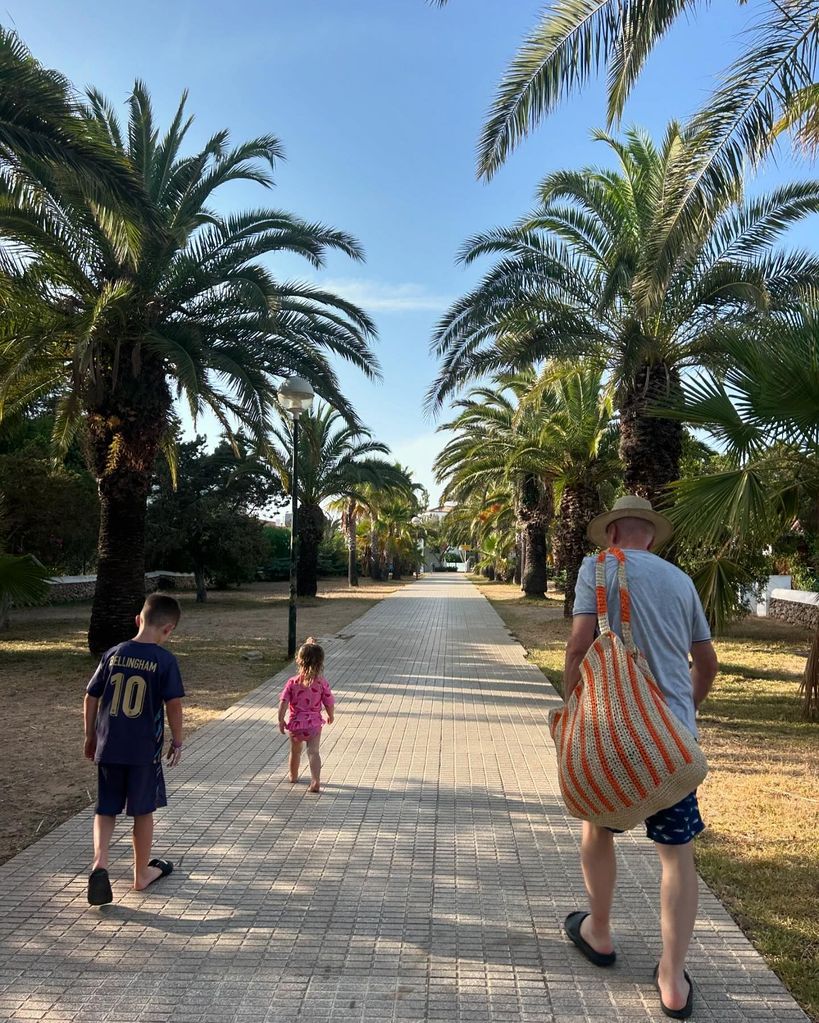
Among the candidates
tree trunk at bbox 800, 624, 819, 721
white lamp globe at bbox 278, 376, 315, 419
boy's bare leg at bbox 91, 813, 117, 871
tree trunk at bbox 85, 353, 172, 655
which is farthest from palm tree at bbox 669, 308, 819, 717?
tree trunk at bbox 85, 353, 172, 655

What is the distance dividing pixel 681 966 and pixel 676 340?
9.97 m

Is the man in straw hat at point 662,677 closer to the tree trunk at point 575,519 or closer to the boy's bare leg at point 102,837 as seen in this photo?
the boy's bare leg at point 102,837

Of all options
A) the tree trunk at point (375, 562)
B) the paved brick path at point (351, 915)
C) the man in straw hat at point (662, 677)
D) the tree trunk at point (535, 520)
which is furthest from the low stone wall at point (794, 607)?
the tree trunk at point (375, 562)

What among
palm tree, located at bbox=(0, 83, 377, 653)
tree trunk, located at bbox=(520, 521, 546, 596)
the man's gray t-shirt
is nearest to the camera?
the man's gray t-shirt

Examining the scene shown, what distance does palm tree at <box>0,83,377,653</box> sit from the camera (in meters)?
10.8

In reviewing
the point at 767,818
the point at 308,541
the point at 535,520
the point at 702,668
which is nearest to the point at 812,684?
the point at 767,818

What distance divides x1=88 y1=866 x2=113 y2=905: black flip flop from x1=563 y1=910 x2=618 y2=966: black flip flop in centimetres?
207

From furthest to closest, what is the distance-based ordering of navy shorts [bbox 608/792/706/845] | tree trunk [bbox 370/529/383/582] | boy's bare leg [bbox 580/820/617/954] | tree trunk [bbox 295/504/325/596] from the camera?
tree trunk [bbox 370/529/383/582] → tree trunk [bbox 295/504/325/596] → boy's bare leg [bbox 580/820/617/954] → navy shorts [bbox 608/792/706/845]

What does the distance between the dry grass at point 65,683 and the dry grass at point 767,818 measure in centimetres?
391

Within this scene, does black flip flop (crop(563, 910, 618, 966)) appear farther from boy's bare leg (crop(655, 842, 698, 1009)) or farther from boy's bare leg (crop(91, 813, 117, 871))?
boy's bare leg (crop(91, 813, 117, 871))

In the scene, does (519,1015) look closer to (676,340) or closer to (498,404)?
(676,340)

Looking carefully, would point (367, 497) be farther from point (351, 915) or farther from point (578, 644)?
point (578, 644)

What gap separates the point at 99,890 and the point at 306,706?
2058 mm

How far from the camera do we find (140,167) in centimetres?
1181
